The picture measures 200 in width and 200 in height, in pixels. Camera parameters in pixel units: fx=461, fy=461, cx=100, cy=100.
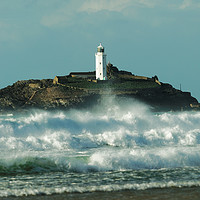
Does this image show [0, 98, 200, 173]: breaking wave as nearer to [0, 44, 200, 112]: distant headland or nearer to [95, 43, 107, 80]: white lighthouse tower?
[95, 43, 107, 80]: white lighthouse tower

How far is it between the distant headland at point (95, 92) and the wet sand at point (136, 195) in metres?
66.2

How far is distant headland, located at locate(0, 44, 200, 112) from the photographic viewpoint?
7888cm

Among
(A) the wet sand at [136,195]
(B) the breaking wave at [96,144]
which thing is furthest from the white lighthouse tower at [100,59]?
(A) the wet sand at [136,195]

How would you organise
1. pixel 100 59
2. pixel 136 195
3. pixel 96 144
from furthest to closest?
pixel 100 59 < pixel 96 144 < pixel 136 195

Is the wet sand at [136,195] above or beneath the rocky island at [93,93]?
beneath

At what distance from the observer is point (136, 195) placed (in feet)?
25.0

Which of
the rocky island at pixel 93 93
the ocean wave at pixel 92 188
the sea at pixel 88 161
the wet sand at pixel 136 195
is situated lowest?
the wet sand at pixel 136 195

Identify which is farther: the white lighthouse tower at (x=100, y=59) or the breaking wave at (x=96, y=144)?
the white lighthouse tower at (x=100, y=59)

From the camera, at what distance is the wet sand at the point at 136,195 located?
24.5 ft

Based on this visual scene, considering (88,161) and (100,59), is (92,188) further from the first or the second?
(100,59)

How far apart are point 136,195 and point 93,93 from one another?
72071mm

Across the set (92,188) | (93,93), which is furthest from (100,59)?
(92,188)

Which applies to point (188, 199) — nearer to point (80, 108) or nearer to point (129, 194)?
point (129, 194)

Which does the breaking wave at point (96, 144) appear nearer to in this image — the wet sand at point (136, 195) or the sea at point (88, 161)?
the sea at point (88, 161)
